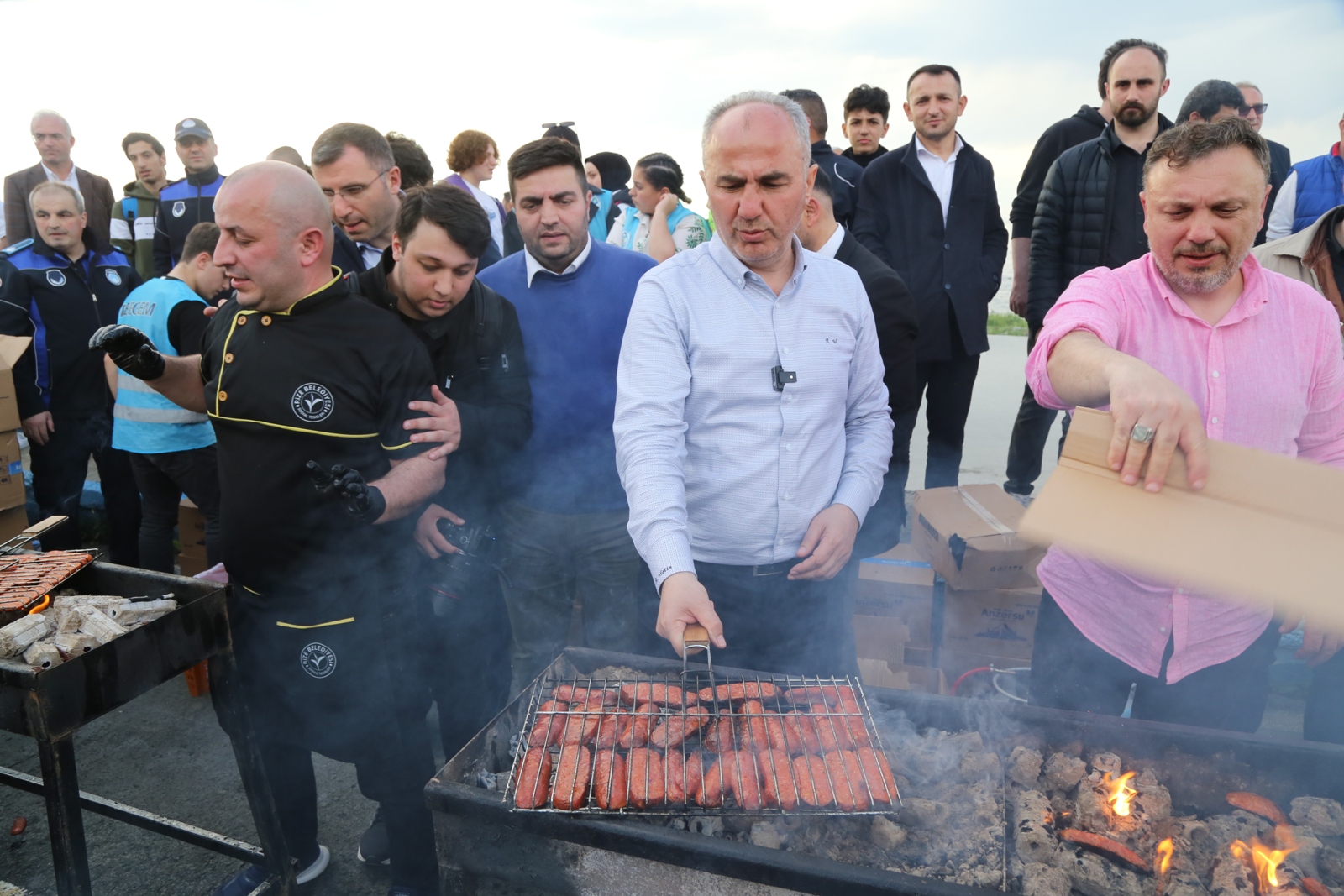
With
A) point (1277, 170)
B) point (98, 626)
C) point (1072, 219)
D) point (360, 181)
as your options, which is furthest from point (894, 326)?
point (1277, 170)

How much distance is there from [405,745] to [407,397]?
3.84 feet

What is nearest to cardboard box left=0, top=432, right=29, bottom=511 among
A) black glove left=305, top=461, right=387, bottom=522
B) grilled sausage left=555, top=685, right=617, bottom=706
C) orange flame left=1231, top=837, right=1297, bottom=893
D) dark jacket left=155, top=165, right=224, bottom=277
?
dark jacket left=155, top=165, right=224, bottom=277

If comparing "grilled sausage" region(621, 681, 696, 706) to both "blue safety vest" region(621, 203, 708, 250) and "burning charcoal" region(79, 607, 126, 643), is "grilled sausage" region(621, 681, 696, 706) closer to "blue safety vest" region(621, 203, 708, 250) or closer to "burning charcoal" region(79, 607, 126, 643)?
"burning charcoal" region(79, 607, 126, 643)

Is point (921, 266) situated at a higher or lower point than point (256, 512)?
higher

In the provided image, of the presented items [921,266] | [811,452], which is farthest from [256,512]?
[921,266]

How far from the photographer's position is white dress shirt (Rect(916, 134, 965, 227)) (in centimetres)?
486

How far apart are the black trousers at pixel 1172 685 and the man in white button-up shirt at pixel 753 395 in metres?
0.78

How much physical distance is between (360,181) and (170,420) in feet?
5.86

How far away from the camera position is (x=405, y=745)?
2.59 metres

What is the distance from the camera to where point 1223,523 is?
5.01 feet

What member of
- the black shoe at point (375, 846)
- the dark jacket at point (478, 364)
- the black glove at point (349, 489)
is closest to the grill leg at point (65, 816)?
the black shoe at point (375, 846)

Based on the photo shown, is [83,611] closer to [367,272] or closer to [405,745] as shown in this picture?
[405,745]

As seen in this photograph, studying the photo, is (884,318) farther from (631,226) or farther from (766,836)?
(631,226)

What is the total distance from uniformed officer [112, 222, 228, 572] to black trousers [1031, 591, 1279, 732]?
3901 mm
